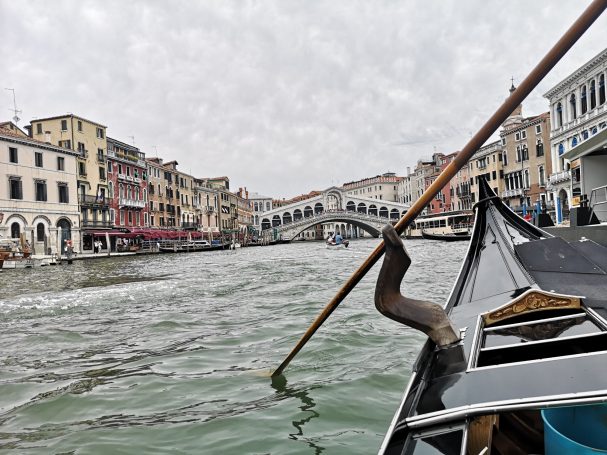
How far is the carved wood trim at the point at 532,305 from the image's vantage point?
4.52ft

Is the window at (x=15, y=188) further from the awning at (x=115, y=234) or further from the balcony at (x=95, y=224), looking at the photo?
the awning at (x=115, y=234)

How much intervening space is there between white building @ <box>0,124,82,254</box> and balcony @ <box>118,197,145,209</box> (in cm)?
373

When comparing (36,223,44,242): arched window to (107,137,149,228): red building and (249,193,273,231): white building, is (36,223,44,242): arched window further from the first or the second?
(249,193,273,231): white building

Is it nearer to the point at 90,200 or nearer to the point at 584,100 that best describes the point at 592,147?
the point at 584,100

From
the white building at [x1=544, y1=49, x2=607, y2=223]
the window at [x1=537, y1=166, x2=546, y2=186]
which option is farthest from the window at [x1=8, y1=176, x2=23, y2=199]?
the window at [x1=537, y1=166, x2=546, y2=186]

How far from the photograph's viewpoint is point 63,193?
60.3ft

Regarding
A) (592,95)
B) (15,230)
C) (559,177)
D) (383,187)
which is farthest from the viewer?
(383,187)

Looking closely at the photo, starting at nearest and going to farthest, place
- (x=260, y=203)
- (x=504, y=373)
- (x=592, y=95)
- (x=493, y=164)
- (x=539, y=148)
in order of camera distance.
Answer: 1. (x=504, y=373)
2. (x=592, y=95)
3. (x=539, y=148)
4. (x=493, y=164)
5. (x=260, y=203)

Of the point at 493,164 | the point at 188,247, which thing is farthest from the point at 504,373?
the point at 493,164

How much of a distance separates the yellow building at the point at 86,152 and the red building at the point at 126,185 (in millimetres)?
756

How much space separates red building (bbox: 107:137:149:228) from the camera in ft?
72.7

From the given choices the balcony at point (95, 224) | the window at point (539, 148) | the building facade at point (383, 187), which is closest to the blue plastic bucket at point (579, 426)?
the balcony at point (95, 224)

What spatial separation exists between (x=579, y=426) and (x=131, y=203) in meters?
24.5

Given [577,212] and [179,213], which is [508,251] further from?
[179,213]
